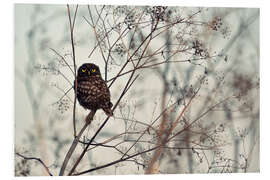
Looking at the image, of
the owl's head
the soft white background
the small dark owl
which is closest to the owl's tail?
the small dark owl

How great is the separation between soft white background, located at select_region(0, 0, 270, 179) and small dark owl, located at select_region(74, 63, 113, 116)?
382 millimetres

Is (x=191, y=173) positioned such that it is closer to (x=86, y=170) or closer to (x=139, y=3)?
(x=86, y=170)

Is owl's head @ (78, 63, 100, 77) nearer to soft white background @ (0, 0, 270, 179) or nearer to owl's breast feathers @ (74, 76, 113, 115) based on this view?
owl's breast feathers @ (74, 76, 113, 115)

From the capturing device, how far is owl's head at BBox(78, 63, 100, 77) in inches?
98.9

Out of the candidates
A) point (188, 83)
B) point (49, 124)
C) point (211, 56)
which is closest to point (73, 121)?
point (49, 124)

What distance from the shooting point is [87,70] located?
251 centimetres

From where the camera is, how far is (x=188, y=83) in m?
2.67

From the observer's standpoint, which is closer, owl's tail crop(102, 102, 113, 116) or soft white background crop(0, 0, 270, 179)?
soft white background crop(0, 0, 270, 179)

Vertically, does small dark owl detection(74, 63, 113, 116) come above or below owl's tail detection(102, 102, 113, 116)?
above
